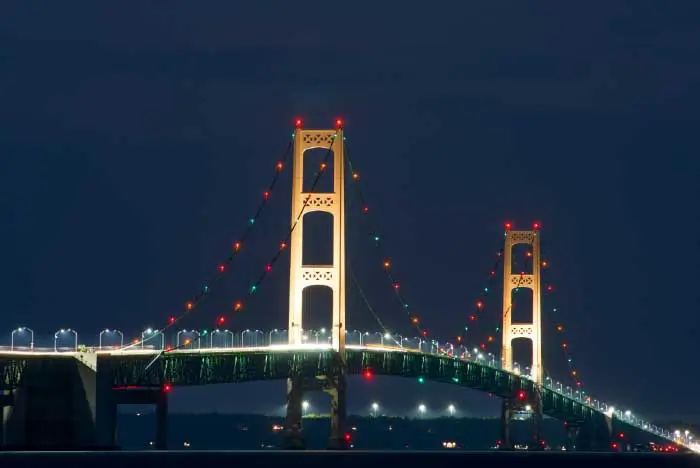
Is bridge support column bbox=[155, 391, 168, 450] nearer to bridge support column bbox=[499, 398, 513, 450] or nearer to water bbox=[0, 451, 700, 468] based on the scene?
water bbox=[0, 451, 700, 468]

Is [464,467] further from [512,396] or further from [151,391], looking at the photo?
[512,396]

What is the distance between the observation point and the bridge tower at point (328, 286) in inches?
4434

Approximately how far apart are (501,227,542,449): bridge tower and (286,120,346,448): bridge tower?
3961 centimetres

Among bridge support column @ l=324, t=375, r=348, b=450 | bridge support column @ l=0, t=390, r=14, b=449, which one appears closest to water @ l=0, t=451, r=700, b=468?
bridge support column @ l=324, t=375, r=348, b=450

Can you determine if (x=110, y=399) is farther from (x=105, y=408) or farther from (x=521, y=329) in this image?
(x=521, y=329)

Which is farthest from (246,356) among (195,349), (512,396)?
(512,396)

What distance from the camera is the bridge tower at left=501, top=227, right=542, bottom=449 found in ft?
499

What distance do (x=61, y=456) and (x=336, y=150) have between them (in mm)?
27073

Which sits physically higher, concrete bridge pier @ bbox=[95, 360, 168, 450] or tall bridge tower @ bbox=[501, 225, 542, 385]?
tall bridge tower @ bbox=[501, 225, 542, 385]

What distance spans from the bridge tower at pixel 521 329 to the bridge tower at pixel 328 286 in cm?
3961

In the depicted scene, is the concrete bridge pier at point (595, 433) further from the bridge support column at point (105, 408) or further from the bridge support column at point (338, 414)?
the bridge support column at point (105, 408)

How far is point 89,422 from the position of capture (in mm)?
100250


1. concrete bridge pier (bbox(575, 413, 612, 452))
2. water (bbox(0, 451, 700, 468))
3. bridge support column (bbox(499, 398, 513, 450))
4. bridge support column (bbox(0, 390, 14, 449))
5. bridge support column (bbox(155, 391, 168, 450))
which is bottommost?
water (bbox(0, 451, 700, 468))

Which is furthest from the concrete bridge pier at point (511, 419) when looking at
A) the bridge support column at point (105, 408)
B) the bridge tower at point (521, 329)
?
the bridge support column at point (105, 408)
